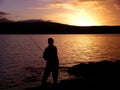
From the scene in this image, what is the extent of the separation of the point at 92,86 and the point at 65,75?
10587mm

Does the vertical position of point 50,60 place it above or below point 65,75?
above

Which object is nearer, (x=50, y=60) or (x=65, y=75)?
(x=50, y=60)

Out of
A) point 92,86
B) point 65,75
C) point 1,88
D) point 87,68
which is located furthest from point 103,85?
point 87,68

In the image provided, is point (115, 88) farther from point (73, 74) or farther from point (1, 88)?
point (73, 74)

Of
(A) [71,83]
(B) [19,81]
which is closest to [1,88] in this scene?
(B) [19,81]

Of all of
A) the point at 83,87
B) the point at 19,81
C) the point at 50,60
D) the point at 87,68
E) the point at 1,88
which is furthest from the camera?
the point at 87,68

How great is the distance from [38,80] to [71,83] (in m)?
6.90

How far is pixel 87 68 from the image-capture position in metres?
30.3

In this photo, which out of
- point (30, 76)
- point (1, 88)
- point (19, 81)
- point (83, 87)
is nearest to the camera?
point (83, 87)

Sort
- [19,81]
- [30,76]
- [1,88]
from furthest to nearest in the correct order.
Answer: [30,76]
[19,81]
[1,88]

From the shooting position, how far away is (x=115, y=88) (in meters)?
16.6

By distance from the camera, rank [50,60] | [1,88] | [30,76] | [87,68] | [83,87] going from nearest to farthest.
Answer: [50,60] → [83,87] → [1,88] → [30,76] → [87,68]

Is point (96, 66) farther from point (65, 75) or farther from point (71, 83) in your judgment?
point (71, 83)

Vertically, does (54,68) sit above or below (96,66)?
above
